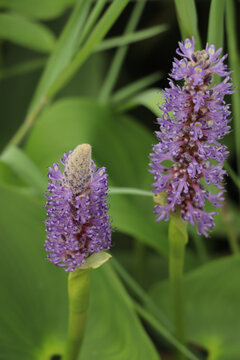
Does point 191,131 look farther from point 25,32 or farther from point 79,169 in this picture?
point 25,32

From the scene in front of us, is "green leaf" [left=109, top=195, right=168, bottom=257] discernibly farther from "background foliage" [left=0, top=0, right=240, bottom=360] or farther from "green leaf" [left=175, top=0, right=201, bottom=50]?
"green leaf" [left=175, top=0, right=201, bottom=50]

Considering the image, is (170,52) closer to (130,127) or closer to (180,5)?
(130,127)

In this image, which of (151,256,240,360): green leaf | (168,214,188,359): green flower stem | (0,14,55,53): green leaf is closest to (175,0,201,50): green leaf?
(168,214,188,359): green flower stem

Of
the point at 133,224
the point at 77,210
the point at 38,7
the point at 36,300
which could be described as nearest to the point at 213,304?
the point at 133,224

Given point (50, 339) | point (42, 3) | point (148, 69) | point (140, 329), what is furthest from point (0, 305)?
point (148, 69)

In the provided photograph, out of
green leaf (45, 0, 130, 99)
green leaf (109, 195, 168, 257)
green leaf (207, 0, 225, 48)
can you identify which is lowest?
green leaf (109, 195, 168, 257)

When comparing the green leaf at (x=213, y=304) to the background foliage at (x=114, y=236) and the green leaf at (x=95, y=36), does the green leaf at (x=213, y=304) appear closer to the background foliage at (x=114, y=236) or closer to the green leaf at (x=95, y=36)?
the background foliage at (x=114, y=236)
